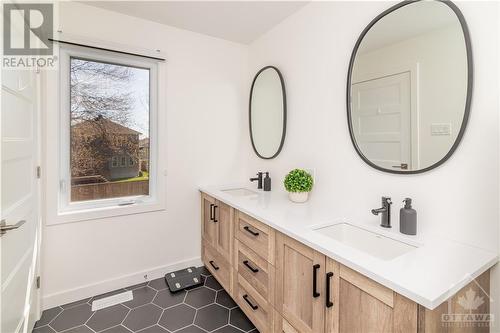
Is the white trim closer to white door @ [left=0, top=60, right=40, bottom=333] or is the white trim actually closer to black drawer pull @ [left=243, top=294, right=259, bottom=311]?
white door @ [left=0, top=60, right=40, bottom=333]

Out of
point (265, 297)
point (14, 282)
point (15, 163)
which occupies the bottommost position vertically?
point (265, 297)

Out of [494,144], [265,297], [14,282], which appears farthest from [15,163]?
[494,144]

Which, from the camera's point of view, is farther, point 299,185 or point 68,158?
point 68,158

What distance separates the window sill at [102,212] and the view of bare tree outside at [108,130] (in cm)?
15

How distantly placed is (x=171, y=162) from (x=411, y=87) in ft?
6.83

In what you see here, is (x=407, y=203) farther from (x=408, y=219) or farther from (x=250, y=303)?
(x=250, y=303)

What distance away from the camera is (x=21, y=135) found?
1611 millimetres

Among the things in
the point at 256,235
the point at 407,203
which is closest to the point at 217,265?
the point at 256,235

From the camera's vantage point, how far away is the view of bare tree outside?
2.18 metres

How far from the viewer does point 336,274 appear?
112cm

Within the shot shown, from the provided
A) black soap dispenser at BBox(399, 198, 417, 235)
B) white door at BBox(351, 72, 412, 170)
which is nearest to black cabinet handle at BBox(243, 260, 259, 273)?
black soap dispenser at BBox(399, 198, 417, 235)

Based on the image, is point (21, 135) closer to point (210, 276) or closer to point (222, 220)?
point (222, 220)

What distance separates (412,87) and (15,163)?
2.36 m

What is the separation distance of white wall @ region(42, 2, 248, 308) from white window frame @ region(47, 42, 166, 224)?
77 mm
